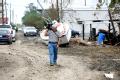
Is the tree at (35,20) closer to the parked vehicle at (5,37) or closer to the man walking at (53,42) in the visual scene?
the parked vehicle at (5,37)

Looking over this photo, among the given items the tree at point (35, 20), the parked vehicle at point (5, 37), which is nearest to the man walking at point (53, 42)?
the parked vehicle at point (5, 37)

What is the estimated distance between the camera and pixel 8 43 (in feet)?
121

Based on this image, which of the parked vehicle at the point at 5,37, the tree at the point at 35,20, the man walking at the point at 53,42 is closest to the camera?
the man walking at the point at 53,42

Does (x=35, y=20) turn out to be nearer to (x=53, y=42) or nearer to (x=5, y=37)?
(x=5, y=37)

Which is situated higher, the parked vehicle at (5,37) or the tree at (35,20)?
the parked vehicle at (5,37)

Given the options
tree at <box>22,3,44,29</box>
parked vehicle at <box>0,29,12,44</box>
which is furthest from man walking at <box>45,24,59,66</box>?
tree at <box>22,3,44,29</box>

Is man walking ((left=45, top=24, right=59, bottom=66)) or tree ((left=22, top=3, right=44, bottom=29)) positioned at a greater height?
man walking ((left=45, top=24, right=59, bottom=66))

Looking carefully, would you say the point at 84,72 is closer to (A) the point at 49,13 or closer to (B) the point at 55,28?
(B) the point at 55,28

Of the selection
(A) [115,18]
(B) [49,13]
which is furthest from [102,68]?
(B) [49,13]

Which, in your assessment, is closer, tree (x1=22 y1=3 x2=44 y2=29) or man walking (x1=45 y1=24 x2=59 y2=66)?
man walking (x1=45 y1=24 x2=59 y2=66)

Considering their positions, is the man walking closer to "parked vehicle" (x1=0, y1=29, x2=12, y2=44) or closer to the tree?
"parked vehicle" (x1=0, y1=29, x2=12, y2=44)

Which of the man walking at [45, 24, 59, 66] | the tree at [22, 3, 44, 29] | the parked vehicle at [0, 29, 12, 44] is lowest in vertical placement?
the tree at [22, 3, 44, 29]

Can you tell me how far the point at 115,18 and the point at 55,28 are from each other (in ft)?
90.5

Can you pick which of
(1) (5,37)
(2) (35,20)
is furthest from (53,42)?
(2) (35,20)
